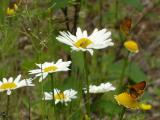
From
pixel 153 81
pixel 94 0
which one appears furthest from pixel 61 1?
pixel 94 0

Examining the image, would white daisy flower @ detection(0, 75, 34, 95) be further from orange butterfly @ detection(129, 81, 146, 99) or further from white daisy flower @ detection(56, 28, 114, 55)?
orange butterfly @ detection(129, 81, 146, 99)

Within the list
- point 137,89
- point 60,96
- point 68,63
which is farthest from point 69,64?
point 137,89

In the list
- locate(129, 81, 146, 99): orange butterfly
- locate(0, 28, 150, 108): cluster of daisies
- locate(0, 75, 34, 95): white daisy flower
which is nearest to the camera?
locate(129, 81, 146, 99): orange butterfly

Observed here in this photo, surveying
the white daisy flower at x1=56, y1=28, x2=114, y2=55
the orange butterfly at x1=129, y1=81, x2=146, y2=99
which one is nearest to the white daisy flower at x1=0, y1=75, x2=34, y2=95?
the white daisy flower at x1=56, y1=28, x2=114, y2=55

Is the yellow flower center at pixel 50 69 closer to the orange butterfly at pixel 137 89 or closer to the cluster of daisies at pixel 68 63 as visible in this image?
the cluster of daisies at pixel 68 63

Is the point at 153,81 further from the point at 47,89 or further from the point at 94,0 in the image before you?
the point at 47,89

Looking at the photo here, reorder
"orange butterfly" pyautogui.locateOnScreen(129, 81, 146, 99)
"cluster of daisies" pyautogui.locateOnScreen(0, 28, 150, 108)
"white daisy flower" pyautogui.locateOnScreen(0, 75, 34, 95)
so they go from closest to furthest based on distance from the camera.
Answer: "orange butterfly" pyautogui.locateOnScreen(129, 81, 146, 99) < "cluster of daisies" pyautogui.locateOnScreen(0, 28, 150, 108) < "white daisy flower" pyautogui.locateOnScreen(0, 75, 34, 95)
